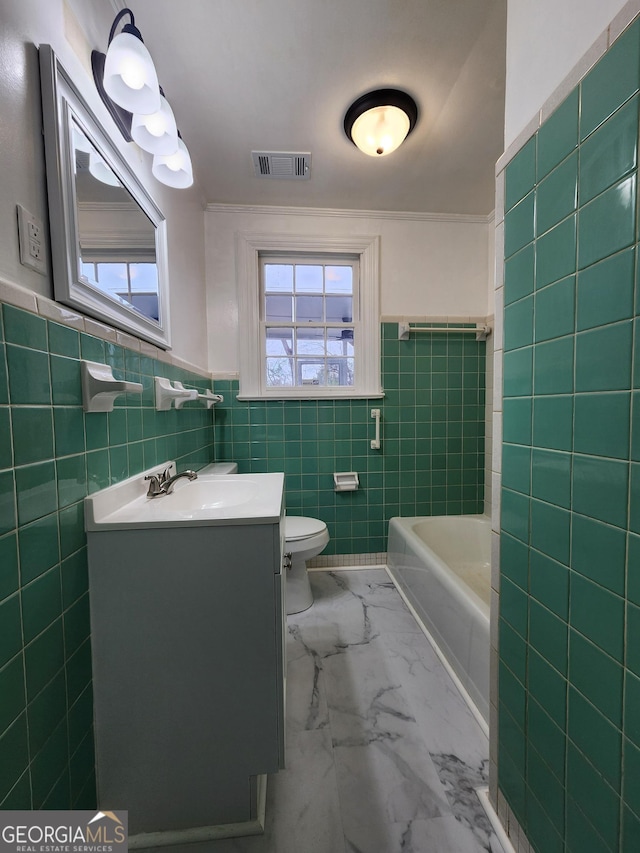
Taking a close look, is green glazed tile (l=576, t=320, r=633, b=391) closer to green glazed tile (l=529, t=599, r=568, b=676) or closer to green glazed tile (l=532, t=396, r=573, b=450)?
green glazed tile (l=532, t=396, r=573, b=450)

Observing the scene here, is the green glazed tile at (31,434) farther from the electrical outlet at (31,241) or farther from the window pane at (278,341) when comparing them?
the window pane at (278,341)

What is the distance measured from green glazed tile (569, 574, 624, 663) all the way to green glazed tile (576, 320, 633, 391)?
37 centimetres

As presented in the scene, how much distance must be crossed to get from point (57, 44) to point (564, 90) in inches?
45.5

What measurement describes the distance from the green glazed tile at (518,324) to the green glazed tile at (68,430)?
1085mm

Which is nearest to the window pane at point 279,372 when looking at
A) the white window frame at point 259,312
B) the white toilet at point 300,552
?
the white window frame at point 259,312

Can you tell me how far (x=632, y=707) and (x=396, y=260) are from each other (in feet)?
7.74

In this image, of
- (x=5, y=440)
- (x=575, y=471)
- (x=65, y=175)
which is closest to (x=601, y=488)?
(x=575, y=471)

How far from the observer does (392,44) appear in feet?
3.91

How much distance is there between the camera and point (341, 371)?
7.55 feet

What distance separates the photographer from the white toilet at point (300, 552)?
5.57 ft

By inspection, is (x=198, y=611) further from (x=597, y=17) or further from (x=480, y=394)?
(x=480, y=394)

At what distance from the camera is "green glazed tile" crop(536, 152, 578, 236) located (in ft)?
2.01

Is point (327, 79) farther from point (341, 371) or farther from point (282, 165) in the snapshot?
point (341, 371)

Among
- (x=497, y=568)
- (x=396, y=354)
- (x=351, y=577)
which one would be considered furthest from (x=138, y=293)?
(x=351, y=577)
